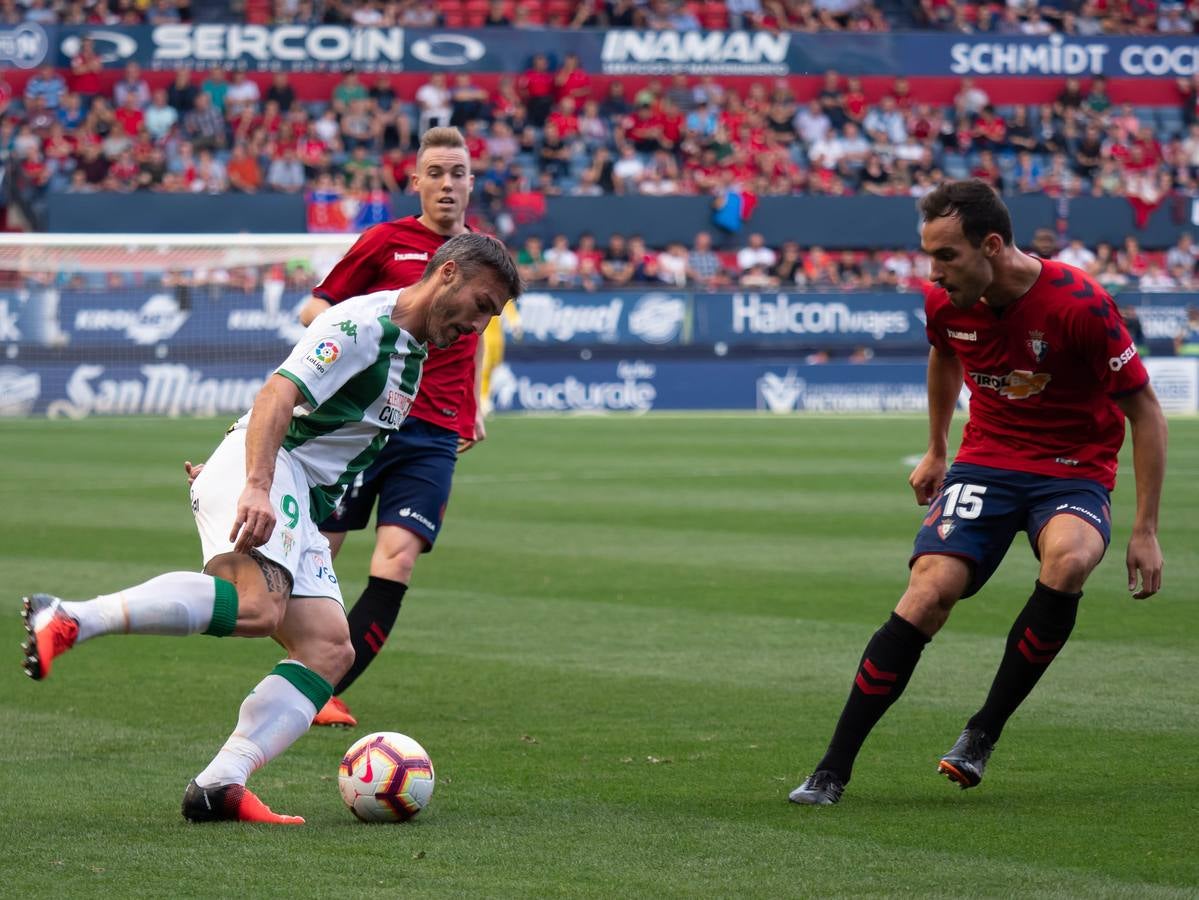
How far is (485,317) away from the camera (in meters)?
5.14

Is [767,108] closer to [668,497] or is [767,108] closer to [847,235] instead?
[847,235]

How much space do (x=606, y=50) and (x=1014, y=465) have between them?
1211 inches

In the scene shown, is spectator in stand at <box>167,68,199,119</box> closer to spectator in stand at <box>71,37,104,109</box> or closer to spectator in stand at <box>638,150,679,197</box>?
spectator in stand at <box>71,37,104,109</box>

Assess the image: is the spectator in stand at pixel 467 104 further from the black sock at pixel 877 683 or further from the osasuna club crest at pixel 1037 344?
the black sock at pixel 877 683

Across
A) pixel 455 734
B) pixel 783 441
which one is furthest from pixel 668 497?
pixel 455 734

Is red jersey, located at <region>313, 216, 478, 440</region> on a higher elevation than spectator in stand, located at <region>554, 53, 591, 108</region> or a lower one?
higher

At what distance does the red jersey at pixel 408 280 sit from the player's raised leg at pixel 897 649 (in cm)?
233

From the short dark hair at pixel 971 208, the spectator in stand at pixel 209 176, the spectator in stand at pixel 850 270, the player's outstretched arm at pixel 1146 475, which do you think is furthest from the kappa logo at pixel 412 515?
the spectator in stand at pixel 850 270

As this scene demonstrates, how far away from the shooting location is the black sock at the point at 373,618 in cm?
671

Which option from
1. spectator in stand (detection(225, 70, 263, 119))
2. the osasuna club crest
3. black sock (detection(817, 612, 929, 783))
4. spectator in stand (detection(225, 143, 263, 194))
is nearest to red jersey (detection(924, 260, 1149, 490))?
the osasuna club crest

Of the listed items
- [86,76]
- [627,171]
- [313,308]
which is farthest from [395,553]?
[86,76]

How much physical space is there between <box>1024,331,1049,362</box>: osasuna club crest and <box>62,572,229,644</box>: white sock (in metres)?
2.65

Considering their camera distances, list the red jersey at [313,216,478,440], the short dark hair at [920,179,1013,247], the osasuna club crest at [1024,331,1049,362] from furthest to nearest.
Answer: the red jersey at [313,216,478,440]
the osasuna club crest at [1024,331,1049,362]
the short dark hair at [920,179,1013,247]

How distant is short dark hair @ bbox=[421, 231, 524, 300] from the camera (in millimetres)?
5035
